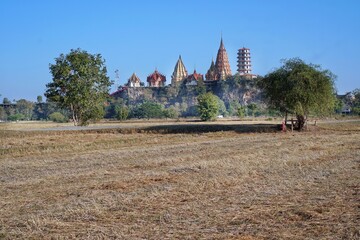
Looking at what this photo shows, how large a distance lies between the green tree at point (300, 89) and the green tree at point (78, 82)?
64.9ft

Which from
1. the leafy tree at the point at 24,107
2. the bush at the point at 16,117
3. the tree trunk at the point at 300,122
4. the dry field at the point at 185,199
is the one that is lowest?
the dry field at the point at 185,199

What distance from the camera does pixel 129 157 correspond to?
2100 cm

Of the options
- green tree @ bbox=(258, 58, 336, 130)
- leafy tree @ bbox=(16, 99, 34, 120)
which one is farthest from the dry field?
leafy tree @ bbox=(16, 99, 34, 120)

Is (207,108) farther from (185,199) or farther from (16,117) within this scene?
(16,117)

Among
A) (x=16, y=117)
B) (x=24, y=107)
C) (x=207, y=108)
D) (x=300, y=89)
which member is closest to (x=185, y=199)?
(x=300, y=89)

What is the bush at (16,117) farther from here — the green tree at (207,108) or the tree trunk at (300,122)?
the tree trunk at (300,122)

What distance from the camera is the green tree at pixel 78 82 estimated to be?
51.5 meters

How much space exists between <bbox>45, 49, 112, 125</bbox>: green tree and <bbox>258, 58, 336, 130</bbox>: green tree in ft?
64.9

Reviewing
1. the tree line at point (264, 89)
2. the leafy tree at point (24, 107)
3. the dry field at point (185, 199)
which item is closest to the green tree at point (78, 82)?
the tree line at point (264, 89)

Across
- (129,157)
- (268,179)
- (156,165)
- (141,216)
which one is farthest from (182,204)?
(129,157)

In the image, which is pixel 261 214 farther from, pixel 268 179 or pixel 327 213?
pixel 268 179

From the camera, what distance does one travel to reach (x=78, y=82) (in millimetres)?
51469

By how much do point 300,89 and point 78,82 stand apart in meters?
24.5

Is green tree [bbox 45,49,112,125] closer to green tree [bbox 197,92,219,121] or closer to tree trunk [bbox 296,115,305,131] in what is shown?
tree trunk [bbox 296,115,305,131]
